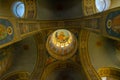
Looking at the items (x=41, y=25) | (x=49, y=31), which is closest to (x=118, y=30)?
(x=41, y=25)

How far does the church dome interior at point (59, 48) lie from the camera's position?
12.6 m

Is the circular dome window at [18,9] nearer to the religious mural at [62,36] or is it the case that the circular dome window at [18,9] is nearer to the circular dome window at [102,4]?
the religious mural at [62,36]

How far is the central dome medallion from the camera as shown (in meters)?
14.6

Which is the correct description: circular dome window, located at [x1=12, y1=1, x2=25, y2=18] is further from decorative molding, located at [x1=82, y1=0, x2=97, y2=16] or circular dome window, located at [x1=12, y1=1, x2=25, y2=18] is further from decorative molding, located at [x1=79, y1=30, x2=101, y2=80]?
decorative molding, located at [x1=79, y1=30, x2=101, y2=80]

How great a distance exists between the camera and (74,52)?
47.5 ft

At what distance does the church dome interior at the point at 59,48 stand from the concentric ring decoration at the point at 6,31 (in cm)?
273

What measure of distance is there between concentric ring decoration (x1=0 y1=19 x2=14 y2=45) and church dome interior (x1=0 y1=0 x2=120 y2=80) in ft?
8.96

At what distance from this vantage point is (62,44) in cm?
1534

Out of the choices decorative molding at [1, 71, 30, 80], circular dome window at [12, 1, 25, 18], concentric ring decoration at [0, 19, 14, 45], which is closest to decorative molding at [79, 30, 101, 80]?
decorative molding at [1, 71, 30, 80]

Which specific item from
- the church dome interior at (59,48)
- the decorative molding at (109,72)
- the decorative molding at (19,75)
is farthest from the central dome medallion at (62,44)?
the decorative molding at (109,72)

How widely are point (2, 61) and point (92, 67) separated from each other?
5433 millimetres

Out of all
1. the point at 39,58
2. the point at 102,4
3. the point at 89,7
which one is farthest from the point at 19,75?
the point at 102,4

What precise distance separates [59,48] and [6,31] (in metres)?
6.72

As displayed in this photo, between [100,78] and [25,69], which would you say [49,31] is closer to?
[25,69]
